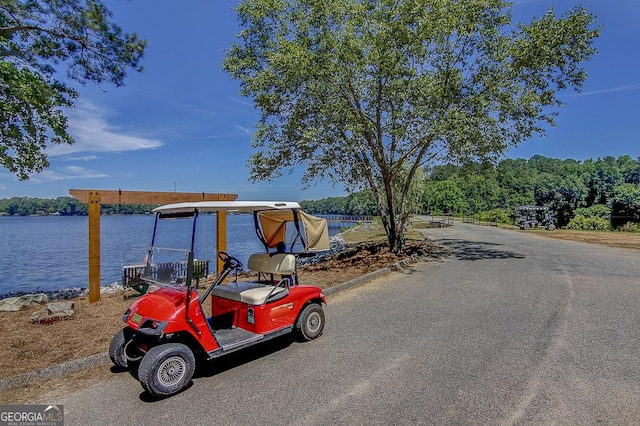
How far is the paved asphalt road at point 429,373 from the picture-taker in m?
3.36

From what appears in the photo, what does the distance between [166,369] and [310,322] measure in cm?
217

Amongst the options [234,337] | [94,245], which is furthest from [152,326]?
[94,245]

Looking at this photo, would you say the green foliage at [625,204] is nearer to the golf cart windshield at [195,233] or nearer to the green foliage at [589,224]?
the green foliage at [589,224]

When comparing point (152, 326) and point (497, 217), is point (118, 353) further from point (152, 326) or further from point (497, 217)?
point (497, 217)

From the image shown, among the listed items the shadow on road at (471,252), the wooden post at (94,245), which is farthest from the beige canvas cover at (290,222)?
the shadow on road at (471,252)

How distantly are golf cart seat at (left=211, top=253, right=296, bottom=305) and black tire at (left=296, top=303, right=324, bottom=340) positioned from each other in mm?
466

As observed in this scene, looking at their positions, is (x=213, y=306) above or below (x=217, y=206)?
below

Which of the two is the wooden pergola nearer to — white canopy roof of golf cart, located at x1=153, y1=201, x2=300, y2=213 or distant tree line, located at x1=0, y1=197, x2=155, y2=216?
white canopy roof of golf cart, located at x1=153, y1=201, x2=300, y2=213

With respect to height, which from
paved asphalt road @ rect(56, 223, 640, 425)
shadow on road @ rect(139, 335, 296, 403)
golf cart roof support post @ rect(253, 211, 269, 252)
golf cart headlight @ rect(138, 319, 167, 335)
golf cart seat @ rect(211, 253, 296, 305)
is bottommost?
shadow on road @ rect(139, 335, 296, 403)

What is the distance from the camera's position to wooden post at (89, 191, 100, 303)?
767 centimetres

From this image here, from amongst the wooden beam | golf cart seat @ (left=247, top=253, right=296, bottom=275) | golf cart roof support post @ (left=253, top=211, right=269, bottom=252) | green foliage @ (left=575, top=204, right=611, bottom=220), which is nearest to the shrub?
green foliage @ (left=575, top=204, right=611, bottom=220)

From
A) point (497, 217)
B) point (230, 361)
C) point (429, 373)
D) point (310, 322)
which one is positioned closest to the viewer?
point (429, 373)

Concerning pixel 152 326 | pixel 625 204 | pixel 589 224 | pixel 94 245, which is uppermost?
pixel 625 204

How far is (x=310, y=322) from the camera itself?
17.6ft
